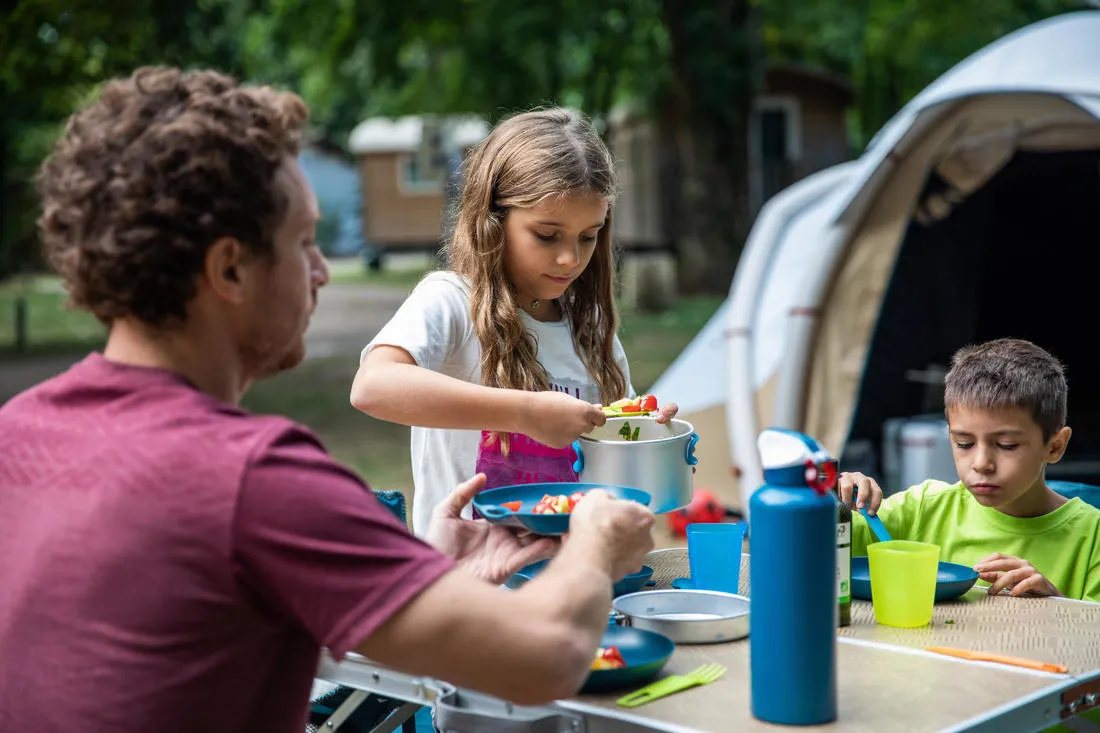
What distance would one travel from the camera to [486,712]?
1.73 m

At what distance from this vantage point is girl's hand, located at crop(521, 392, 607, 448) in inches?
88.3

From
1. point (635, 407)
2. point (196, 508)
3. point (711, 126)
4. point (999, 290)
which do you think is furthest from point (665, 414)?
point (711, 126)

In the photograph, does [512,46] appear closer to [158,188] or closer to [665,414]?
[665,414]

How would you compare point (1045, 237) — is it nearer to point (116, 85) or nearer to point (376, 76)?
point (376, 76)

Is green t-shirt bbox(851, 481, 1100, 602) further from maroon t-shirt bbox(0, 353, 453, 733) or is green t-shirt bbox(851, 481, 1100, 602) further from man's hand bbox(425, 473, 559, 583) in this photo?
maroon t-shirt bbox(0, 353, 453, 733)

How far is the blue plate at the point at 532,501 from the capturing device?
6.34ft

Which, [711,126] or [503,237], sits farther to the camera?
[711,126]

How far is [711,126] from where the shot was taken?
16.1 m

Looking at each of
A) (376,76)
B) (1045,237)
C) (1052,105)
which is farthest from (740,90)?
(1052,105)

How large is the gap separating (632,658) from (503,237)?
1.11 metres

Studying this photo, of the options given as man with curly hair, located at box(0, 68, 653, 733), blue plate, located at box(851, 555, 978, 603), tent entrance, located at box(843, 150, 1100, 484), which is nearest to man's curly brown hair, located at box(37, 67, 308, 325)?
man with curly hair, located at box(0, 68, 653, 733)

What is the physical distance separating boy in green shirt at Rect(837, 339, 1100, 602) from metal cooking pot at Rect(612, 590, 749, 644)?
0.55 metres

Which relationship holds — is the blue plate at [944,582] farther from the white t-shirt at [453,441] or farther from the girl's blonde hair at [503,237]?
the girl's blonde hair at [503,237]

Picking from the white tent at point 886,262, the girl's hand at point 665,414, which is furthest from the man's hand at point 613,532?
the white tent at point 886,262
